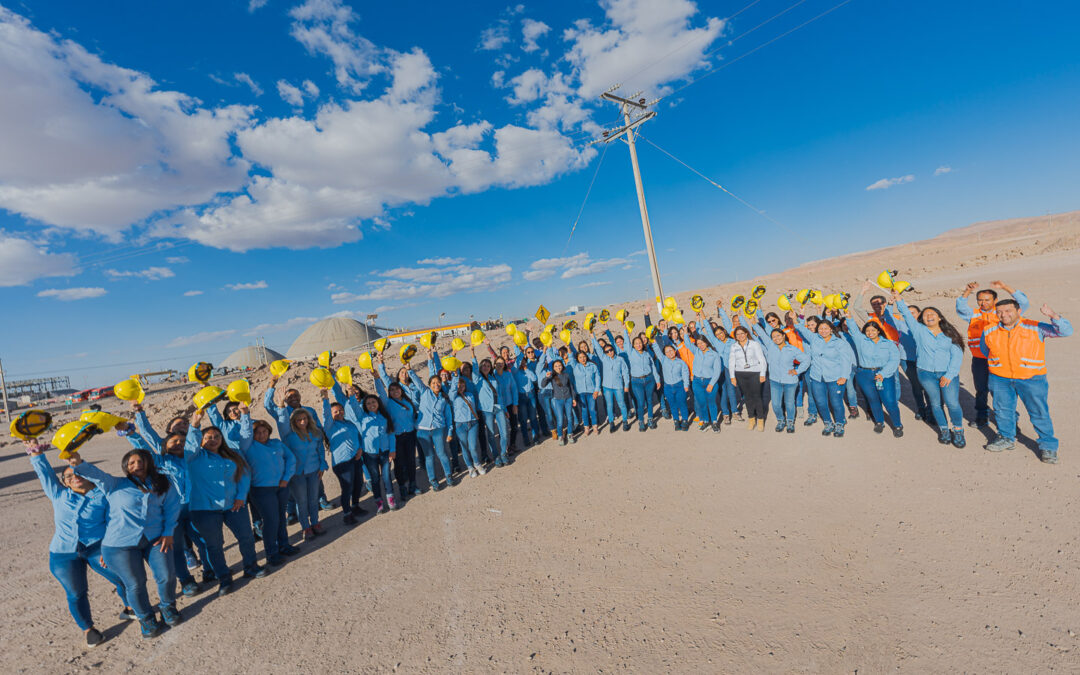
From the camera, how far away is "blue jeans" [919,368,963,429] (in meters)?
5.77

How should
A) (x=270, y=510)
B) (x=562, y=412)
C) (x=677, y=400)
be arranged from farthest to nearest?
(x=562, y=412) → (x=677, y=400) → (x=270, y=510)

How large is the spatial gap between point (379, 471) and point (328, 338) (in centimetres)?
6256

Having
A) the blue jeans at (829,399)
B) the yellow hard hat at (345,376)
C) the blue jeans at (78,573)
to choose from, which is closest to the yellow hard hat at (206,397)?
the blue jeans at (78,573)

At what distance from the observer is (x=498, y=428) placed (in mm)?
7832

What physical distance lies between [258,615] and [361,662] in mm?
1578

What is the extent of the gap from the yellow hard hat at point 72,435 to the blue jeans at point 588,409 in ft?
23.0

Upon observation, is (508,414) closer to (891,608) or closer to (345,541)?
(345,541)

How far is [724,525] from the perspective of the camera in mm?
4793

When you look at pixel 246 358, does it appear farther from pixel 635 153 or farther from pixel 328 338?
pixel 635 153

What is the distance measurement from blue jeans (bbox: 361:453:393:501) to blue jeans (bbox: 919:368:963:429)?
783 centimetres

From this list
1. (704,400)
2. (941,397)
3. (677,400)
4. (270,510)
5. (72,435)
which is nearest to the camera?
(72,435)

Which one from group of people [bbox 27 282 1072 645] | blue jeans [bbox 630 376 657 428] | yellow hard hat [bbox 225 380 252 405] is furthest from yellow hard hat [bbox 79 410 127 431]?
blue jeans [bbox 630 376 657 428]

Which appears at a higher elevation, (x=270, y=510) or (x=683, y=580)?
(x=270, y=510)

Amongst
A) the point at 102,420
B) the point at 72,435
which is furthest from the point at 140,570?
the point at 102,420
